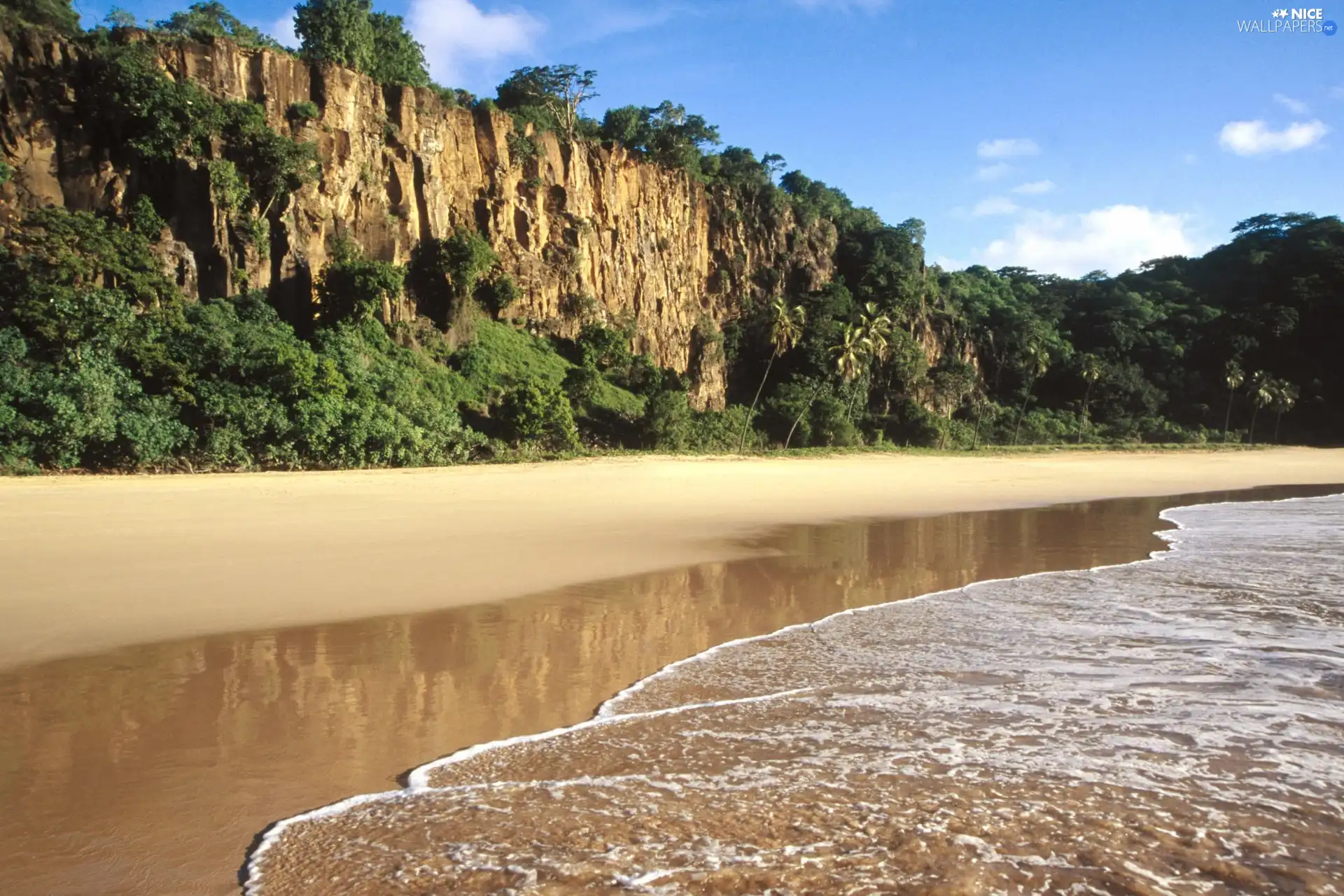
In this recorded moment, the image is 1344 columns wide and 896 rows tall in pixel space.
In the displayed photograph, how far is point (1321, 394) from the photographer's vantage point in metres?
59.2

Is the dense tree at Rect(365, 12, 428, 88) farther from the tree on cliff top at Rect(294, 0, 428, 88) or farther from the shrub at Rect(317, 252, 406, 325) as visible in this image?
the shrub at Rect(317, 252, 406, 325)

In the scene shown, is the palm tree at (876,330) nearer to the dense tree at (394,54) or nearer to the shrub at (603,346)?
the shrub at (603,346)

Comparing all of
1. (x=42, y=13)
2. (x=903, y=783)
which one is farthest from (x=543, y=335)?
(x=903, y=783)

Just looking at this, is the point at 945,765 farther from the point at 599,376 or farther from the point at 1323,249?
the point at 1323,249

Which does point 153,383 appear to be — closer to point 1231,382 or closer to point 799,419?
point 799,419

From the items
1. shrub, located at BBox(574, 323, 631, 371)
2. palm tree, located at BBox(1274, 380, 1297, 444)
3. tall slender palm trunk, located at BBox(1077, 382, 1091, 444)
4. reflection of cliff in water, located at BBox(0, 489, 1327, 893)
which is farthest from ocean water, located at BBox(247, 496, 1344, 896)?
palm tree, located at BBox(1274, 380, 1297, 444)

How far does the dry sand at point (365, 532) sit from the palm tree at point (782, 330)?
19811mm

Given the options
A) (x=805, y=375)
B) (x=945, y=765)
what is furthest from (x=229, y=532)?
(x=805, y=375)

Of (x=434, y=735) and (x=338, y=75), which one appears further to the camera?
(x=338, y=75)

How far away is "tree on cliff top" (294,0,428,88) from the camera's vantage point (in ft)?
129

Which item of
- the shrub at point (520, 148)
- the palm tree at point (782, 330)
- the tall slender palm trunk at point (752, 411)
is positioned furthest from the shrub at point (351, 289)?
the palm tree at point (782, 330)

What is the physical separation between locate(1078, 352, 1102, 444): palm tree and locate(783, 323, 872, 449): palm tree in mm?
17225

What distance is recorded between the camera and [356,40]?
39.4 metres

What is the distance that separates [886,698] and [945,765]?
1.22 metres
